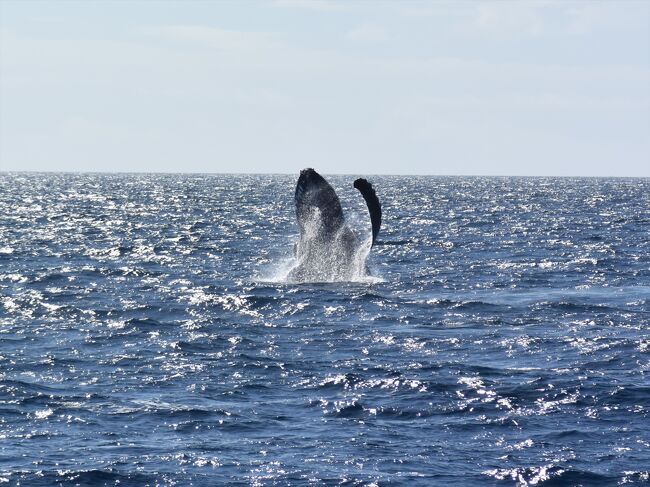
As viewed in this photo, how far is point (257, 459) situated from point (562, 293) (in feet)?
62.0

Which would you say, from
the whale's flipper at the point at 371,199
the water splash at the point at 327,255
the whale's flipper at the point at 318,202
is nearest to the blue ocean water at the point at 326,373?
the water splash at the point at 327,255

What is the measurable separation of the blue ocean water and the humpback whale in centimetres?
90

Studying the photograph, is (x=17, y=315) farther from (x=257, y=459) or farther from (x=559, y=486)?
(x=559, y=486)

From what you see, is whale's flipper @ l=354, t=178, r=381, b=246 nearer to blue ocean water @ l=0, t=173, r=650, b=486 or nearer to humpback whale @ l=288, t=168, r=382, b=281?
humpback whale @ l=288, t=168, r=382, b=281

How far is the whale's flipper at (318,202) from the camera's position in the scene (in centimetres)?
3228

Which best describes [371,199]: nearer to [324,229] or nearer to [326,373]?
[324,229]

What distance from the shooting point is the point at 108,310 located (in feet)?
99.7

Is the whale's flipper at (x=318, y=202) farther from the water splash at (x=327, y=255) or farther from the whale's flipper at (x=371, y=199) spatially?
the whale's flipper at (x=371, y=199)

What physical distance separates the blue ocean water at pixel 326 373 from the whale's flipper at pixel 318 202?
2.01 meters

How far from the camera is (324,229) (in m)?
32.5

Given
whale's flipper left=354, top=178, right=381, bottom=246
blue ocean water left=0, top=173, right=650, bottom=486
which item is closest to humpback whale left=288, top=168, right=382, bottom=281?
whale's flipper left=354, top=178, right=381, bottom=246

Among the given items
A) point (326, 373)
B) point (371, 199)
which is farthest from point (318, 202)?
point (326, 373)

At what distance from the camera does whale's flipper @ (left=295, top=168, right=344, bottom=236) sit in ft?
106

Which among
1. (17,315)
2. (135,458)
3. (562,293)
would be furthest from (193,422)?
(562,293)
